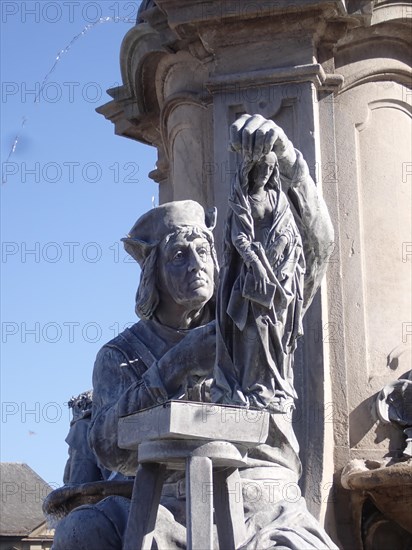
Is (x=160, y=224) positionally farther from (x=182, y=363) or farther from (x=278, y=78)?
(x=278, y=78)

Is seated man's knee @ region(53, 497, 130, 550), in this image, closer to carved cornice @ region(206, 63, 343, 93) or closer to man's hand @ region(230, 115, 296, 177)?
man's hand @ region(230, 115, 296, 177)

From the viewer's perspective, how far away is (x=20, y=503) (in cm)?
4075

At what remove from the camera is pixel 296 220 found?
6.95 metres

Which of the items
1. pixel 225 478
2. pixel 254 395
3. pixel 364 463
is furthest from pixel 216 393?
pixel 364 463

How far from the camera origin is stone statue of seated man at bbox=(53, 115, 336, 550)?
6.30m

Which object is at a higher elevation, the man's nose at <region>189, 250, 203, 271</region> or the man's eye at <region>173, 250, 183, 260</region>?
the man's eye at <region>173, 250, 183, 260</region>

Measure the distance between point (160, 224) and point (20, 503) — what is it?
34.5 m

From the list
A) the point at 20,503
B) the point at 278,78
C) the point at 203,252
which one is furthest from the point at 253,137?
the point at 20,503

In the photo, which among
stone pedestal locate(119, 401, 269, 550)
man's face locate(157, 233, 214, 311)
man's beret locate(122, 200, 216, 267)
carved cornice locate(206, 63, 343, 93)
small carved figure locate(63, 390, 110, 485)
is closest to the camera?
stone pedestal locate(119, 401, 269, 550)

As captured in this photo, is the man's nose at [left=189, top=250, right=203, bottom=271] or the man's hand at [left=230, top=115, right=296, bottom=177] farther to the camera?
the man's nose at [left=189, top=250, right=203, bottom=271]

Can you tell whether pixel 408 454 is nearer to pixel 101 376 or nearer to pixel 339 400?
pixel 339 400

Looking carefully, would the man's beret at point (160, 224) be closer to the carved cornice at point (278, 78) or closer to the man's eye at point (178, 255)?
the man's eye at point (178, 255)

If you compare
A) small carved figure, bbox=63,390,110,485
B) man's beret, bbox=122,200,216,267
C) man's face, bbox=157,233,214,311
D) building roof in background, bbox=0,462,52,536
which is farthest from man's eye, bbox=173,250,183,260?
building roof in background, bbox=0,462,52,536

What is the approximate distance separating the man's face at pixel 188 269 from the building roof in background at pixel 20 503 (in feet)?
92.4
